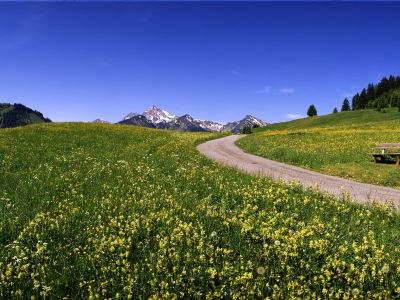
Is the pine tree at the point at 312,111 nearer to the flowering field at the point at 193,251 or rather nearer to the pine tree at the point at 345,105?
the pine tree at the point at 345,105

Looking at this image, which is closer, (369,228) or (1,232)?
(1,232)

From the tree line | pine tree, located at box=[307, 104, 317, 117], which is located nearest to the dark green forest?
the tree line

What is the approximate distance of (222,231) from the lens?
24.2ft

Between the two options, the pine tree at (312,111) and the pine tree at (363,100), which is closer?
the pine tree at (312,111)

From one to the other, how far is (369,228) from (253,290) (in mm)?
4764

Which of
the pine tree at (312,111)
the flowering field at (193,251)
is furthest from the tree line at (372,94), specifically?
the flowering field at (193,251)

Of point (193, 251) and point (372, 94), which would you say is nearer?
point (193, 251)

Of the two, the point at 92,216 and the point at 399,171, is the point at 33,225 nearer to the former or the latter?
the point at 92,216

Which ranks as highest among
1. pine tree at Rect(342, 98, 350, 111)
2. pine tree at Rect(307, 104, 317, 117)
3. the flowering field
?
pine tree at Rect(342, 98, 350, 111)

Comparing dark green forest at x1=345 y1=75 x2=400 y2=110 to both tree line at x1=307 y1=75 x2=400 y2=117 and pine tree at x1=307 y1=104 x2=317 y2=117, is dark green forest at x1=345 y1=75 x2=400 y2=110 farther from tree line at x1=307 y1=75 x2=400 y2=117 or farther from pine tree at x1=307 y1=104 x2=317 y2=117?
pine tree at x1=307 y1=104 x2=317 y2=117

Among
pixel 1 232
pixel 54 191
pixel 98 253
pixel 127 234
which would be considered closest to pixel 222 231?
pixel 127 234

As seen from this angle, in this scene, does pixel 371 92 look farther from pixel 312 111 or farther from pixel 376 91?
pixel 312 111

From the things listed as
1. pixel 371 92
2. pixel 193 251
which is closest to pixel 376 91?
pixel 371 92

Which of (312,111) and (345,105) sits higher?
(345,105)
